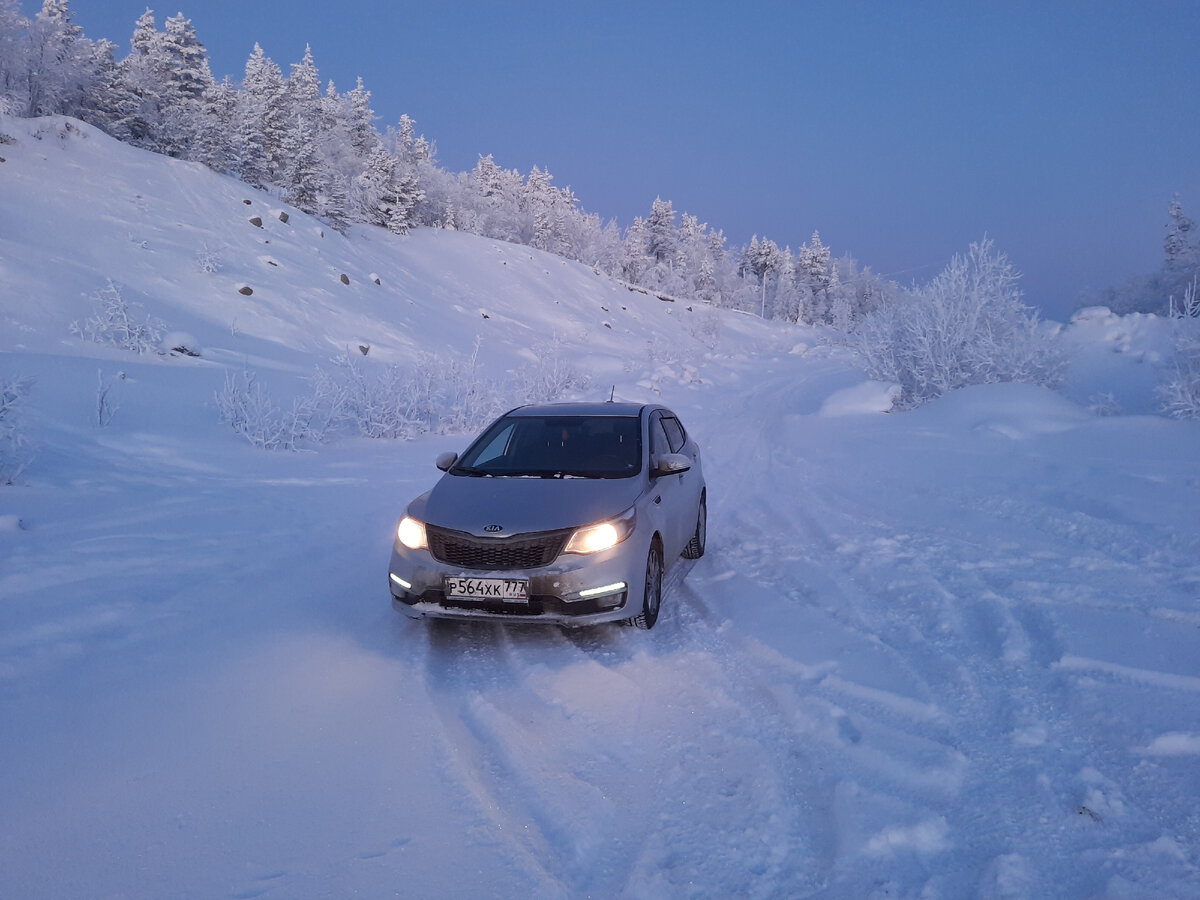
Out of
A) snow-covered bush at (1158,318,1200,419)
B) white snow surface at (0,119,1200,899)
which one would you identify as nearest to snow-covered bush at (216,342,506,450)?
white snow surface at (0,119,1200,899)

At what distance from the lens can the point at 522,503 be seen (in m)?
5.04

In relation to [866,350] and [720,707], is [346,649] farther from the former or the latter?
[866,350]

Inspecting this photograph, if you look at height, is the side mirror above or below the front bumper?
above

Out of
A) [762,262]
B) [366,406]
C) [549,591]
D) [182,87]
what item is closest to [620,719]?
[549,591]

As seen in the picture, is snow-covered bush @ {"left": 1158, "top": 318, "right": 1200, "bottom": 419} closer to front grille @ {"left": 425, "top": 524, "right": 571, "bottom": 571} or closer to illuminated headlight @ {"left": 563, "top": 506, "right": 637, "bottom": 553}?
illuminated headlight @ {"left": 563, "top": 506, "right": 637, "bottom": 553}

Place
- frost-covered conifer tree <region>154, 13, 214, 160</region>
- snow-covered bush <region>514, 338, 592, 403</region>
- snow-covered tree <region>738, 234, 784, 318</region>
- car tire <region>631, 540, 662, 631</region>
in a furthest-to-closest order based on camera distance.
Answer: snow-covered tree <region>738, 234, 784, 318</region>
frost-covered conifer tree <region>154, 13, 214, 160</region>
snow-covered bush <region>514, 338, 592, 403</region>
car tire <region>631, 540, 662, 631</region>

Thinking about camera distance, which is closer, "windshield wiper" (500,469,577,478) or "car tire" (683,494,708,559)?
"windshield wiper" (500,469,577,478)

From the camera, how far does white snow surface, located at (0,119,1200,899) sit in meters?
2.82

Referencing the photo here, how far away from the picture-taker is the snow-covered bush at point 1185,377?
40.5ft

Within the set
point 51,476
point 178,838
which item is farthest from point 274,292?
point 178,838

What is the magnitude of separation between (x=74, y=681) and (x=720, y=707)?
144 inches

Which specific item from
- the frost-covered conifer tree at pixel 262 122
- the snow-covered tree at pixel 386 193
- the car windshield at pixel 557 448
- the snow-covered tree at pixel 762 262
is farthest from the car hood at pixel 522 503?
the snow-covered tree at pixel 762 262

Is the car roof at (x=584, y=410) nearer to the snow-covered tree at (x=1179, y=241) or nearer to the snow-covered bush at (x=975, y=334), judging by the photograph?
the snow-covered bush at (x=975, y=334)

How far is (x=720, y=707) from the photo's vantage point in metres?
4.03
